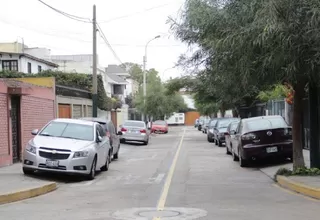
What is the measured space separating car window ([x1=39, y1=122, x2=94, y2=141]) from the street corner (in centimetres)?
605

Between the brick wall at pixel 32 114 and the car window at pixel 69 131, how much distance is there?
4.25 m

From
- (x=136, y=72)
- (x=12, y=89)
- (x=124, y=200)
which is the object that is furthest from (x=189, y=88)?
(x=136, y=72)

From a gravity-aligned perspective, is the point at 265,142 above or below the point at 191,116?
below

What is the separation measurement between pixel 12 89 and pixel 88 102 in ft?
53.9

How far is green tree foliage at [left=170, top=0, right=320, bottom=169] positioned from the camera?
978 centimetres

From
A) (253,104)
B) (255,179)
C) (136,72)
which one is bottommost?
(255,179)

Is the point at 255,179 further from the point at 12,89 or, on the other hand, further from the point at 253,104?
the point at 253,104

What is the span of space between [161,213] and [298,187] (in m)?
4.16

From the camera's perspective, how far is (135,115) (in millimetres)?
73812

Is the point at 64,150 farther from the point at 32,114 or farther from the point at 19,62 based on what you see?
the point at 19,62

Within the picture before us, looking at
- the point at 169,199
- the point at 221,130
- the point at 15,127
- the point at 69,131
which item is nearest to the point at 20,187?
the point at 169,199

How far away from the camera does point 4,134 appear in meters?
17.2

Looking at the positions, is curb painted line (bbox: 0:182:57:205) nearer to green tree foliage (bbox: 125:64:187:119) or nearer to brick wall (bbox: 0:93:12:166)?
brick wall (bbox: 0:93:12:166)

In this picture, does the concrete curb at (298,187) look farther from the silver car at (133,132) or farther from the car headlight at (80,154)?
the silver car at (133,132)
